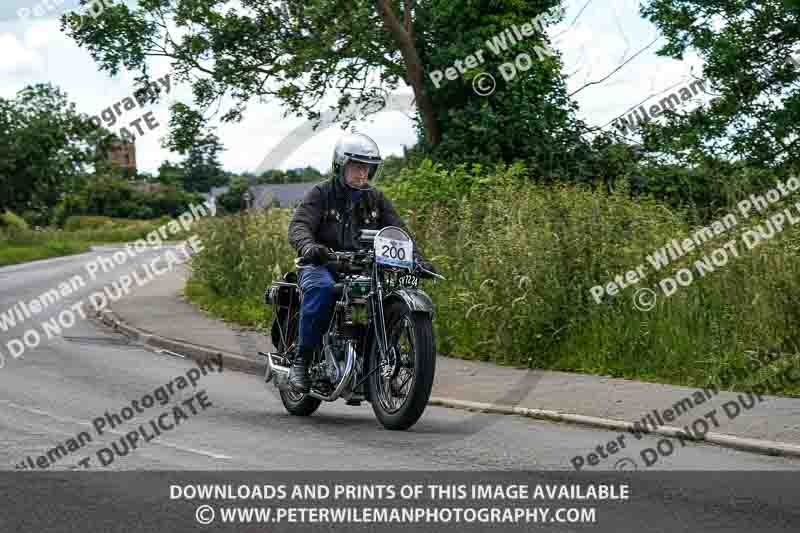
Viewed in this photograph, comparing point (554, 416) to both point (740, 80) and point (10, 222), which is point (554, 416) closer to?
point (740, 80)

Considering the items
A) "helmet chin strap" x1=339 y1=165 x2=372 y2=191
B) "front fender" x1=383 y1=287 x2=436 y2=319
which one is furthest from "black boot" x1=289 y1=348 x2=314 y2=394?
"helmet chin strap" x1=339 y1=165 x2=372 y2=191

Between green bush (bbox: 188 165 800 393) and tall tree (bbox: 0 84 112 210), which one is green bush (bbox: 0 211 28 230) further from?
green bush (bbox: 188 165 800 393)

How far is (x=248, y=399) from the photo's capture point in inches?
478

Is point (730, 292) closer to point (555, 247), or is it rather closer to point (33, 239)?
point (555, 247)

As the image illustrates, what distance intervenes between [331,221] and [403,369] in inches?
60.0

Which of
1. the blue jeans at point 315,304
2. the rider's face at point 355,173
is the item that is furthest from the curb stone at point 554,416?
the rider's face at point 355,173

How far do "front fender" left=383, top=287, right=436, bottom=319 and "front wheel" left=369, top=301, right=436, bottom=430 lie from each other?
5cm

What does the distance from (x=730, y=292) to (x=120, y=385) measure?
21.2ft

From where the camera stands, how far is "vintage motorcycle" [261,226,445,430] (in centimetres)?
891

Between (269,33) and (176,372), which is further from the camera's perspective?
(269,33)

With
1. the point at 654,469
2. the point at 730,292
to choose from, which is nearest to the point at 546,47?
the point at 730,292

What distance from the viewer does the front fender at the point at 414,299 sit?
8.89 m

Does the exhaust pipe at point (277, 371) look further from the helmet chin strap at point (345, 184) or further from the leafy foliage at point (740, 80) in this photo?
the leafy foliage at point (740, 80)

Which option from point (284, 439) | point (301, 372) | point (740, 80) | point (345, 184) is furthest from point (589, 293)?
point (740, 80)
